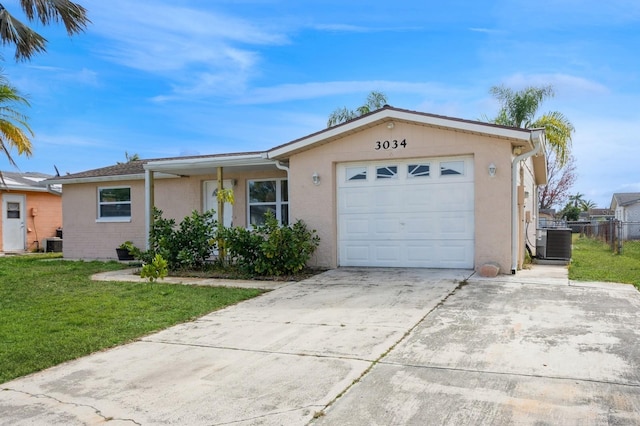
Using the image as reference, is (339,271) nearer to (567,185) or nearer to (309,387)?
(309,387)

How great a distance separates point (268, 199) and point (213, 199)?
1.78 metres

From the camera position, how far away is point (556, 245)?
41.2 ft

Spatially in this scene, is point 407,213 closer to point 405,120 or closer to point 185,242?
point 405,120

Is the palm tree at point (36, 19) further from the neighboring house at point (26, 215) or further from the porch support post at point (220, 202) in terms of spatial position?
the neighboring house at point (26, 215)

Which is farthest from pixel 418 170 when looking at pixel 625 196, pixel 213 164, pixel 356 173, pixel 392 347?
pixel 625 196

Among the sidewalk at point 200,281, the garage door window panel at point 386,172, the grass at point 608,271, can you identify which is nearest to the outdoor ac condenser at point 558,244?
the grass at point 608,271

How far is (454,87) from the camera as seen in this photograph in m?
13.7

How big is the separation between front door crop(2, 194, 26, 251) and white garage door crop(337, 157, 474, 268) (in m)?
15.4

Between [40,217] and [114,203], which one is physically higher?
[114,203]

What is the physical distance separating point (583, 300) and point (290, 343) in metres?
4.73

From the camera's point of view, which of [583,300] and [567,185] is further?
[567,185]

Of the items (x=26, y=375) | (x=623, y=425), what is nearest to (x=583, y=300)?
(x=623, y=425)

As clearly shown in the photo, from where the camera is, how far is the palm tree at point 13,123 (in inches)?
515

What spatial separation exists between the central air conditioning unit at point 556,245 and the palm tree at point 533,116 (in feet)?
40.5
